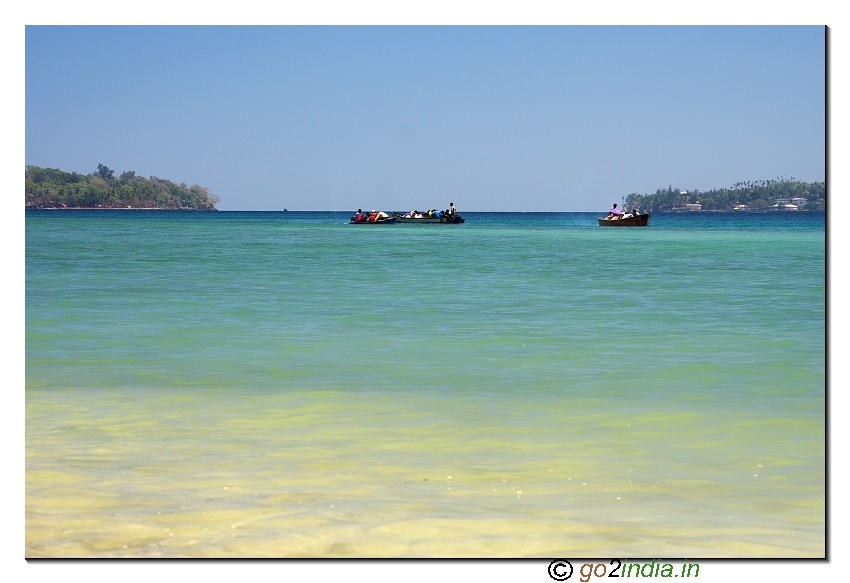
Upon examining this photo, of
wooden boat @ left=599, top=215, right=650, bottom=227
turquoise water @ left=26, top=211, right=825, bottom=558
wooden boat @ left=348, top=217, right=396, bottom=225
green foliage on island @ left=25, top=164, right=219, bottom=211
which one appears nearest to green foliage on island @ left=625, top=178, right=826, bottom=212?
turquoise water @ left=26, top=211, right=825, bottom=558

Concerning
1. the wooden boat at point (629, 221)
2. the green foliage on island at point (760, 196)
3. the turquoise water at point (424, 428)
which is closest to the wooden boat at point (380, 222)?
the wooden boat at point (629, 221)

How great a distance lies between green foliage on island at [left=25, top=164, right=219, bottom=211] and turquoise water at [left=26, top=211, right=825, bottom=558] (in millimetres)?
2830

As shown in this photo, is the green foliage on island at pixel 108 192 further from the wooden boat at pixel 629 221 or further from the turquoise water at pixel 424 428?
the wooden boat at pixel 629 221

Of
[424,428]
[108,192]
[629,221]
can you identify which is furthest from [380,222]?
[424,428]

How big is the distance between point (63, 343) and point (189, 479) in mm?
4430

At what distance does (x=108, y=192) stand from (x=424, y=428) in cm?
1497

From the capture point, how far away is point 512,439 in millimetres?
4871

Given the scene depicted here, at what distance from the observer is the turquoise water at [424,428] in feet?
11.4

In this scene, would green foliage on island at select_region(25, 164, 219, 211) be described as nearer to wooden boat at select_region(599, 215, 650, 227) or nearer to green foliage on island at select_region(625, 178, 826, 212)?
green foliage on island at select_region(625, 178, 826, 212)

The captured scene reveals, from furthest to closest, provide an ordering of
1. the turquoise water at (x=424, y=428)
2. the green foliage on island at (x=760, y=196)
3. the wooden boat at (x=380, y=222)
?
1. the wooden boat at (x=380, y=222)
2. the green foliage on island at (x=760, y=196)
3. the turquoise water at (x=424, y=428)

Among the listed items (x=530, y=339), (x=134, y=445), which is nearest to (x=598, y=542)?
(x=134, y=445)

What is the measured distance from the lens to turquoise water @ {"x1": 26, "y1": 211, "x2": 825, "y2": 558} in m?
3.49

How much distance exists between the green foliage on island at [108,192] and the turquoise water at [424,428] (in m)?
2.83

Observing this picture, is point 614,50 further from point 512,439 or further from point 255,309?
point 512,439
